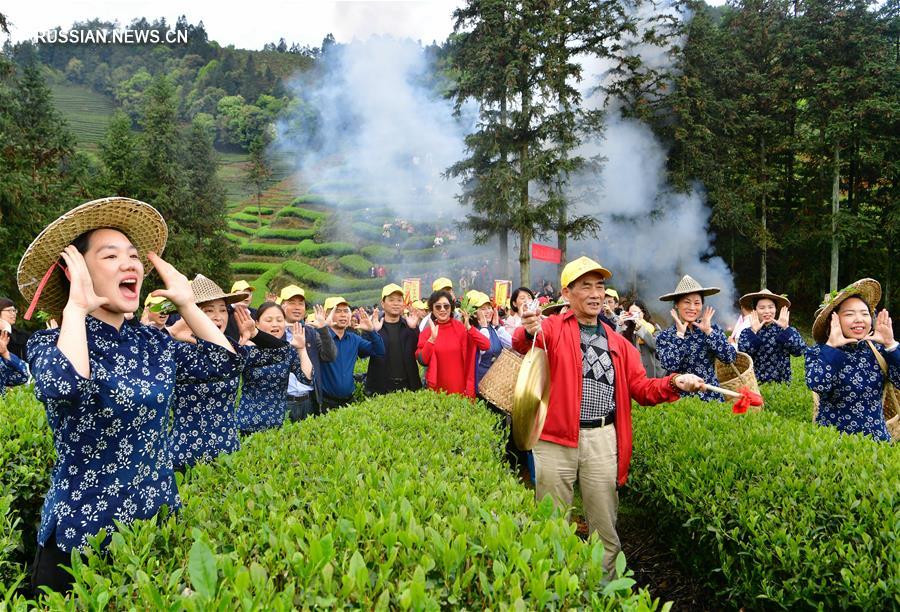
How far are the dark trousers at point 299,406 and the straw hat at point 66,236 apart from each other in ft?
12.2

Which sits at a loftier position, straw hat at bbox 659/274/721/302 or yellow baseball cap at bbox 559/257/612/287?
yellow baseball cap at bbox 559/257/612/287

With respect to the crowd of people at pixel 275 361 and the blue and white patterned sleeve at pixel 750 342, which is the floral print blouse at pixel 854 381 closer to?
the crowd of people at pixel 275 361

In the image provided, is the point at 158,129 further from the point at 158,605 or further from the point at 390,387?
→ the point at 158,605

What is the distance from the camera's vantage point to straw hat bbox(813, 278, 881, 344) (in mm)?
4379

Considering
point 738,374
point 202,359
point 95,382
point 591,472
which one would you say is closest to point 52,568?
point 95,382

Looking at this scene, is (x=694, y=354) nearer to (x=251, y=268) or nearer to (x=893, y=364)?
(x=893, y=364)

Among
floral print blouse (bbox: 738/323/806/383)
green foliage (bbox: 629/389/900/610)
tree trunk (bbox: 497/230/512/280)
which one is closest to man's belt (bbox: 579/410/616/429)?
green foliage (bbox: 629/389/900/610)

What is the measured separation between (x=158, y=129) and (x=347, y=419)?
31.8 metres

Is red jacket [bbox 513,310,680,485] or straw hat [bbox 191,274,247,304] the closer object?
red jacket [bbox 513,310,680,485]

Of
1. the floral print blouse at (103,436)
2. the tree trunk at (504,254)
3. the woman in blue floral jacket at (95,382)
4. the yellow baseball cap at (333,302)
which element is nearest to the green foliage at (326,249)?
the tree trunk at (504,254)

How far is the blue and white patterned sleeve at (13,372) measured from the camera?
6180 mm

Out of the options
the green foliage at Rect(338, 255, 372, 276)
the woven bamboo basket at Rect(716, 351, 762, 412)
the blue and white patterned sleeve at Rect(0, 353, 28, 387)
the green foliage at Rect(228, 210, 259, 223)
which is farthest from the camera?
the green foliage at Rect(228, 210, 259, 223)

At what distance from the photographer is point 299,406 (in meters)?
6.12

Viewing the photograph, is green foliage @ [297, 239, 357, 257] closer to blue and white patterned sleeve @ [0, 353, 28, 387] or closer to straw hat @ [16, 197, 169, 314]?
blue and white patterned sleeve @ [0, 353, 28, 387]
